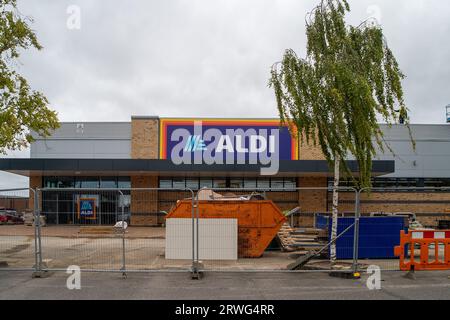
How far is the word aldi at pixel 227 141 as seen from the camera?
1072 inches

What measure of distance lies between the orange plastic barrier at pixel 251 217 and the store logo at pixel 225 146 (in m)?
12.7

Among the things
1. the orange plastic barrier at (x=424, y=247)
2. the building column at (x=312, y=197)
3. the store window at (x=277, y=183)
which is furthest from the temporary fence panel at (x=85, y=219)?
the building column at (x=312, y=197)

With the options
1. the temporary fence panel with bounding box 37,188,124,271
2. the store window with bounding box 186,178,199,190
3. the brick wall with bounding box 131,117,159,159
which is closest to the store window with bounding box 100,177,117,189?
the brick wall with bounding box 131,117,159,159

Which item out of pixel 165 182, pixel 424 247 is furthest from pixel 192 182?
pixel 424 247

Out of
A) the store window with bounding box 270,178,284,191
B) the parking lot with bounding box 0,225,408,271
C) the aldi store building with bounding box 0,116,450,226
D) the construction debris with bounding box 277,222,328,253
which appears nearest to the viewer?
the parking lot with bounding box 0,225,408,271

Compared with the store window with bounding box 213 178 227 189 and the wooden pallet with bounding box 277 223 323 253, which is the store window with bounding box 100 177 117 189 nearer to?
the store window with bounding box 213 178 227 189

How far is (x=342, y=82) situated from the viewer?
34.5 feet

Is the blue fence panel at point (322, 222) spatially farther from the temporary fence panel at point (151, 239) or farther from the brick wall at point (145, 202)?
the brick wall at point (145, 202)

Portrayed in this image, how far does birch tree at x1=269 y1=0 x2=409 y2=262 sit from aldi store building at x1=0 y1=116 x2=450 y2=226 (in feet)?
45.8

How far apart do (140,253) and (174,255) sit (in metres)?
2.35

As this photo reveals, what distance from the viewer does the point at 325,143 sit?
1162cm

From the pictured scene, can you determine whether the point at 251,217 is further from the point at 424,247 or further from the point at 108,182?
the point at 108,182

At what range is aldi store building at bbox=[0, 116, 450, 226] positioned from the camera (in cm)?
2520
